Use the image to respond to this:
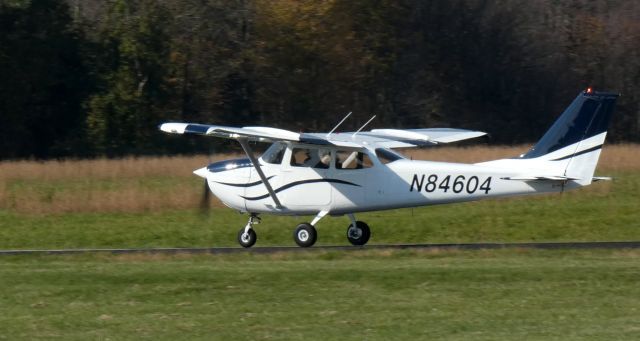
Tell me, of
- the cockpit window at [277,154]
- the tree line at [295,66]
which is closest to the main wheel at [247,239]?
the cockpit window at [277,154]

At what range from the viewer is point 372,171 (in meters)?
→ 18.9

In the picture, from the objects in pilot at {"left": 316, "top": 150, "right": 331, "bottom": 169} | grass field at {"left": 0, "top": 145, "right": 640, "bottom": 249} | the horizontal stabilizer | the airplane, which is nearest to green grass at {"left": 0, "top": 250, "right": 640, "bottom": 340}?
the horizontal stabilizer

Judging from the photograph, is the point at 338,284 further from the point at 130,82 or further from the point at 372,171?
the point at 130,82

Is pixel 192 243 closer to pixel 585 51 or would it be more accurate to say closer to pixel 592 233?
pixel 592 233

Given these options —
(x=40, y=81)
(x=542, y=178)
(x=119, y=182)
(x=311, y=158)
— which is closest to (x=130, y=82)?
(x=40, y=81)

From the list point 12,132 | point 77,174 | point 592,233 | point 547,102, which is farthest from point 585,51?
point 592,233

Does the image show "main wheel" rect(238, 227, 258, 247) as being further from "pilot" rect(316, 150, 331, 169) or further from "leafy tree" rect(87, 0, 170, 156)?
"leafy tree" rect(87, 0, 170, 156)

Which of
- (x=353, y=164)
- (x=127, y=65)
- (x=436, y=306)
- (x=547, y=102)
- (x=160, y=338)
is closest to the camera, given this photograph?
(x=160, y=338)

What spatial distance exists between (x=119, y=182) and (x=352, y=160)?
12302 mm

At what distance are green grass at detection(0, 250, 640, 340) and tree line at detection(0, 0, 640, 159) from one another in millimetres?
Answer: 28341

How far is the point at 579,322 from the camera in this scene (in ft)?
36.7

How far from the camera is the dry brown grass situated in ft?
85.2

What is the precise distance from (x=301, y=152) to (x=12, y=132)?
27.9m

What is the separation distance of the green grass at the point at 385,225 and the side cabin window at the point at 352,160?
10.4ft
